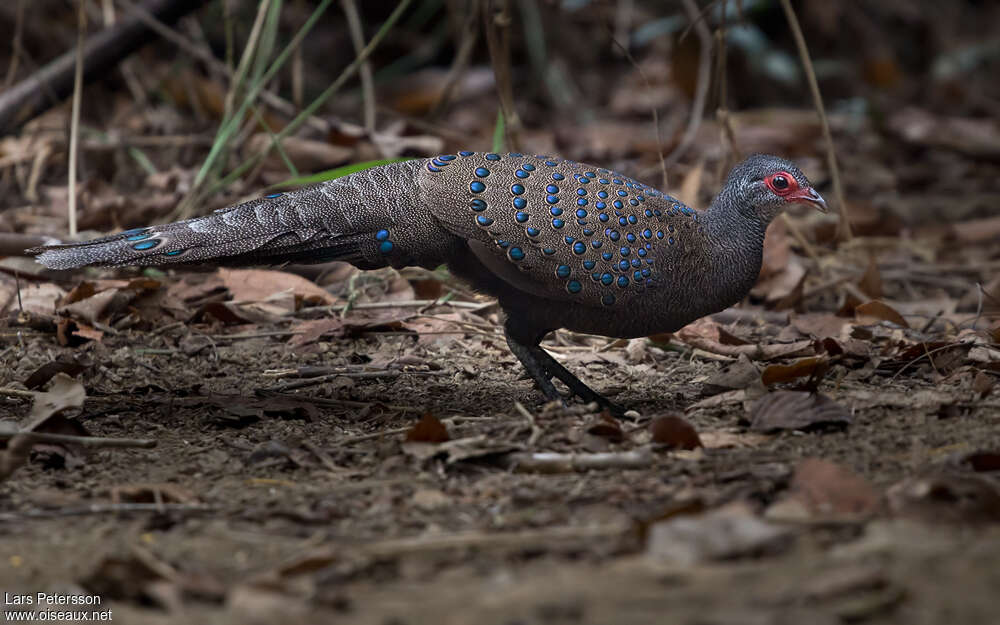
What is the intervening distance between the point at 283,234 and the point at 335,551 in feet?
5.15

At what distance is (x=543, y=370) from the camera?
389 centimetres

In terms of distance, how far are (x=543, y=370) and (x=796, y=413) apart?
982 millimetres

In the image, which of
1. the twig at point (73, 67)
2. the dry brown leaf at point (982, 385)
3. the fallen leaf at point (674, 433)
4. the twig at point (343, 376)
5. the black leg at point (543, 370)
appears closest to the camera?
the fallen leaf at point (674, 433)

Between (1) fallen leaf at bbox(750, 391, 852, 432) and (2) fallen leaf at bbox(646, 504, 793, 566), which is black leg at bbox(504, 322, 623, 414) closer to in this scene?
(1) fallen leaf at bbox(750, 391, 852, 432)

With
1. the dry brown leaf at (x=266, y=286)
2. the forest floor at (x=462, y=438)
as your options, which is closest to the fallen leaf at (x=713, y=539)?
the forest floor at (x=462, y=438)

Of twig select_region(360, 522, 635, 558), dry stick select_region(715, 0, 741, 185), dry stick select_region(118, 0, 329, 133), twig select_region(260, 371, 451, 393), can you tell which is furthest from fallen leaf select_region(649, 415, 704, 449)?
dry stick select_region(118, 0, 329, 133)

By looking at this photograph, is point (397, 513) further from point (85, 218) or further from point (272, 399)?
point (85, 218)

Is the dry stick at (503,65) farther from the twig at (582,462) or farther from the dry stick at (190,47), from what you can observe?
the twig at (582,462)

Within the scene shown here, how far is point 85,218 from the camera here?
545 centimetres

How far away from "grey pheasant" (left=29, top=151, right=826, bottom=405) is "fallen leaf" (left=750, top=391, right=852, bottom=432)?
542mm

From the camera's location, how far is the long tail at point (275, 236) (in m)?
3.62

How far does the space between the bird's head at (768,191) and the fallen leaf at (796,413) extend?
2.58 ft

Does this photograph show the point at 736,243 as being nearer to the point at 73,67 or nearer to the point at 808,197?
the point at 808,197

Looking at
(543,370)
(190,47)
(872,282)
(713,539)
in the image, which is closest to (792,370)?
(543,370)
